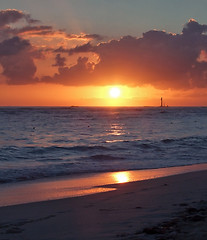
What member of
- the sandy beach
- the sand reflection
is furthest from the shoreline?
the sandy beach

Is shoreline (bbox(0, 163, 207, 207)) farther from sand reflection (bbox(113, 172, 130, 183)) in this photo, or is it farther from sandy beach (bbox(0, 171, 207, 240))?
sandy beach (bbox(0, 171, 207, 240))

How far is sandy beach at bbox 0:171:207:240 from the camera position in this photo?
5.80 metres

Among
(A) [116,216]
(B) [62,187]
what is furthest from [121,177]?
(A) [116,216]

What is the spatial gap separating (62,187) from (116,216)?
4.83 m

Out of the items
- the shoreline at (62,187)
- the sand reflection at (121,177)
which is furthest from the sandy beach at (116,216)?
the sand reflection at (121,177)

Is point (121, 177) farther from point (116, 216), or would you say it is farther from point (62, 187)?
point (116, 216)

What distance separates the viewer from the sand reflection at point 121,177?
43.1 ft

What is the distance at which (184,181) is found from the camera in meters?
11.7

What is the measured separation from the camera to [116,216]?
22.9ft

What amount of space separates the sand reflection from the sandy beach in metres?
2.95

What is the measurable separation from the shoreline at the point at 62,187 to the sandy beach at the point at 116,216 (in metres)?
0.79

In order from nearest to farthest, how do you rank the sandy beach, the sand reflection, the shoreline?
the sandy beach
the shoreline
the sand reflection

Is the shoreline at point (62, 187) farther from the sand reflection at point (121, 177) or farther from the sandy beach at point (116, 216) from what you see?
the sandy beach at point (116, 216)

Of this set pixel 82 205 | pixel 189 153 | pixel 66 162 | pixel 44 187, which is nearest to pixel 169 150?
pixel 189 153
